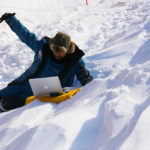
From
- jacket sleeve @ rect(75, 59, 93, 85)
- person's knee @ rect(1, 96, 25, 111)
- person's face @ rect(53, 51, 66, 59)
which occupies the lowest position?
person's knee @ rect(1, 96, 25, 111)

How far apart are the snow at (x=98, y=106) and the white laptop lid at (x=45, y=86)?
0.59 feet

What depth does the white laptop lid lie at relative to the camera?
9.59 ft

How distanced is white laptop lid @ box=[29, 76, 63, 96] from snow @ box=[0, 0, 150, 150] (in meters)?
0.18

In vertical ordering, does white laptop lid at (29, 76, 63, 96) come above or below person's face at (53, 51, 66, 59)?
below

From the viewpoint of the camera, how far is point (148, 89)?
7.84ft

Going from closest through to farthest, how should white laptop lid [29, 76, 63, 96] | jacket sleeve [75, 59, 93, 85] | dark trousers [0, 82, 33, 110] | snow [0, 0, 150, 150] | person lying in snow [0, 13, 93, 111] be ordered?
snow [0, 0, 150, 150]
white laptop lid [29, 76, 63, 96]
person lying in snow [0, 13, 93, 111]
jacket sleeve [75, 59, 93, 85]
dark trousers [0, 82, 33, 110]

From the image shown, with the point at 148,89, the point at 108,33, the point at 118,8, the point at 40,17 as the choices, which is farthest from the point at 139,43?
the point at 40,17

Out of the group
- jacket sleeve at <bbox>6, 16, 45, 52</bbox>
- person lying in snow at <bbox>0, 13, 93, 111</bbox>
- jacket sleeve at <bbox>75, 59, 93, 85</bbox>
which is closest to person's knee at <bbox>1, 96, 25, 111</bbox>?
person lying in snow at <bbox>0, 13, 93, 111</bbox>

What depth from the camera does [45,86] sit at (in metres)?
2.98

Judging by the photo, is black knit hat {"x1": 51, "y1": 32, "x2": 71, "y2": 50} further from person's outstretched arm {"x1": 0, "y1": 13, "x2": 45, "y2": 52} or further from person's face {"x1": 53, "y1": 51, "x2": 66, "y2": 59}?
person's outstretched arm {"x1": 0, "y1": 13, "x2": 45, "y2": 52}

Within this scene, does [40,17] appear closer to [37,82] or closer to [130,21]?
[130,21]

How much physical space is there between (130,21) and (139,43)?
195 cm

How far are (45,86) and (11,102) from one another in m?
0.56

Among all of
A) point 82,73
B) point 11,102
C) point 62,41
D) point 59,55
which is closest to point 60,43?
point 62,41
